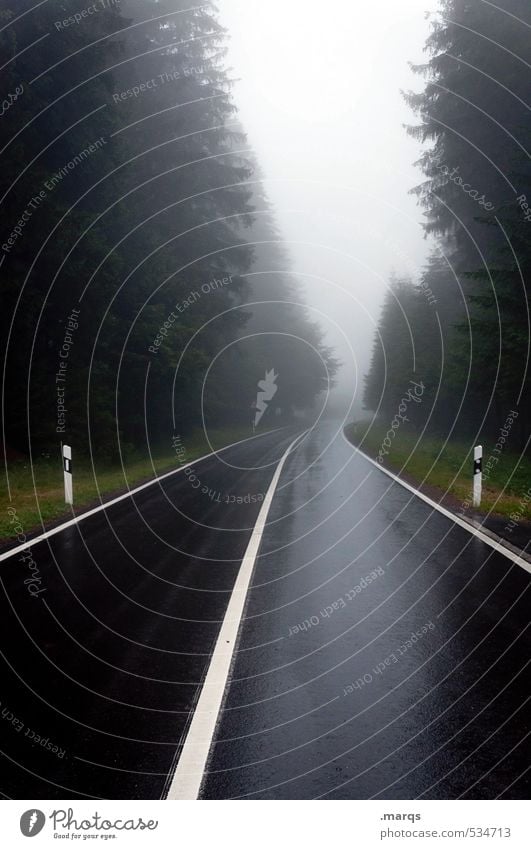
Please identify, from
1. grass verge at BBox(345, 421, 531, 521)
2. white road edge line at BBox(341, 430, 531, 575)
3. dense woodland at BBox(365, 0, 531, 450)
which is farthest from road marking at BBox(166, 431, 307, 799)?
dense woodland at BBox(365, 0, 531, 450)

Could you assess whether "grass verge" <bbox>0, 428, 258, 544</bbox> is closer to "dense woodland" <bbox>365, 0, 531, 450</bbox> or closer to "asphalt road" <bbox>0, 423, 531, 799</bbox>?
"asphalt road" <bbox>0, 423, 531, 799</bbox>

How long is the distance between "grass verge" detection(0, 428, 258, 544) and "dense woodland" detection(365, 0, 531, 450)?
10.8 m

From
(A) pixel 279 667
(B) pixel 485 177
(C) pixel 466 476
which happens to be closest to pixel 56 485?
(C) pixel 466 476

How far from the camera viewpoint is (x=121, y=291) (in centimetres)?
2180

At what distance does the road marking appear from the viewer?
3006mm

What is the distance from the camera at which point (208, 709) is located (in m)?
3.87

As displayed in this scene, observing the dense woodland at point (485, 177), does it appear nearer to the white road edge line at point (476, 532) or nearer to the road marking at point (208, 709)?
the white road edge line at point (476, 532)

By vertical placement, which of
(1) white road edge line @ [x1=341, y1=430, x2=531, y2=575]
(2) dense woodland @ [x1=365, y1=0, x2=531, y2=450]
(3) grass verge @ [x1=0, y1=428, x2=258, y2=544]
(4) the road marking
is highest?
(2) dense woodland @ [x1=365, y1=0, x2=531, y2=450]

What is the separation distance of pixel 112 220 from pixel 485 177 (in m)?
14.6

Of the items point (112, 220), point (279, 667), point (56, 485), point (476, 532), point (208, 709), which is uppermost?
point (112, 220)

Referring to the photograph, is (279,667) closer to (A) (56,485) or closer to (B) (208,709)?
(B) (208,709)
